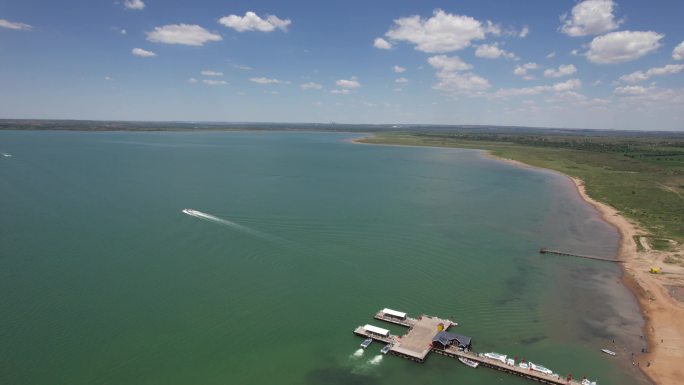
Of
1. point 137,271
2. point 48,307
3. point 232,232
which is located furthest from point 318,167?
point 48,307

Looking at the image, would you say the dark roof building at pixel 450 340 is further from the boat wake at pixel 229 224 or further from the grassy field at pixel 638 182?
the grassy field at pixel 638 182

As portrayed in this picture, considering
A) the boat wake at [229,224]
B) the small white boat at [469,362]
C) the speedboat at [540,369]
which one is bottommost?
the small white boat at [469,362]

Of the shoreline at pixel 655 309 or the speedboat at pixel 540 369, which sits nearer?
the speedboat at pixel 540 369

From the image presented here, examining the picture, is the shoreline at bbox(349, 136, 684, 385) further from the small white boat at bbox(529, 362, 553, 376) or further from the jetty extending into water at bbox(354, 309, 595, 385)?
the small white boat at bbox(529, 362, 553, 376)

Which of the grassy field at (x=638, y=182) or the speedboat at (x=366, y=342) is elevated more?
the grassy field at (x=638, y=182)

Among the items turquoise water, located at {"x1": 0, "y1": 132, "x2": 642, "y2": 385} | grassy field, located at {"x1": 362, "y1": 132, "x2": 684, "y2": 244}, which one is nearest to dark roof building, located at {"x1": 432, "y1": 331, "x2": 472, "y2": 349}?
turquoise water, located at {"x1": 0, "y1": 132, "x2": 642, "y2": 385}

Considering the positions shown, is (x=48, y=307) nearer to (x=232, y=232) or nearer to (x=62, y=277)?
(x=62, y=277)

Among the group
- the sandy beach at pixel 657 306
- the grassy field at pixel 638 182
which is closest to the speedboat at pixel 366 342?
the sandy beach at pixel 657 306
